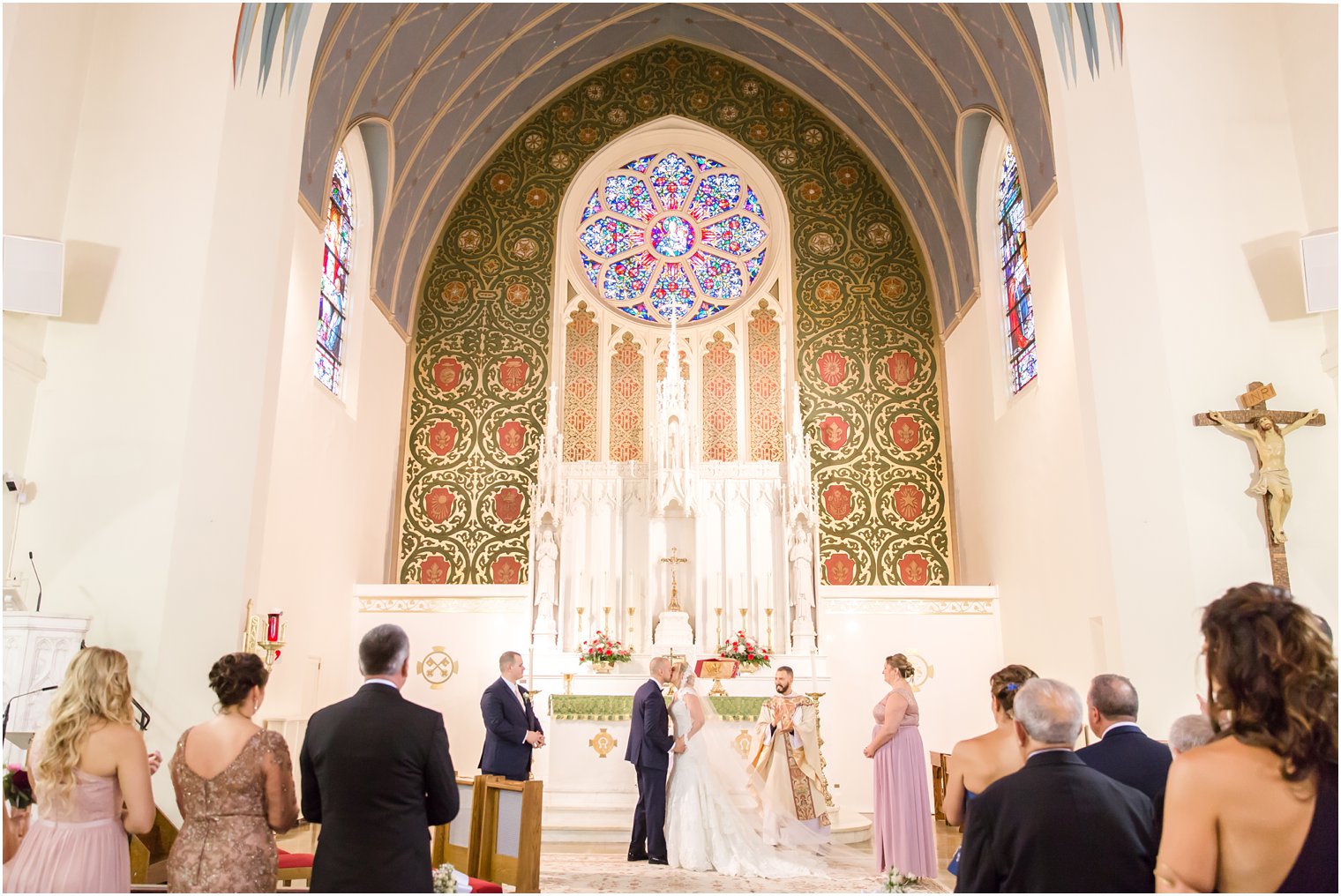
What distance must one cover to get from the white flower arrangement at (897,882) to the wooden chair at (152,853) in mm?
3434

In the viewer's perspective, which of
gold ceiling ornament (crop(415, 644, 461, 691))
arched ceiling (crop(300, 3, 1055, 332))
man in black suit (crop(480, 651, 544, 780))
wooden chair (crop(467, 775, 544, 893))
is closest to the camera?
wooden chair (crop(467, 775, 544, 893))

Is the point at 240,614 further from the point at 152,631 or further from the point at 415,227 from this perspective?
the point at 415,227

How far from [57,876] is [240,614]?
93.6 inches

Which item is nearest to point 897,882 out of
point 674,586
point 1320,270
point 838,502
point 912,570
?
point 1320,270

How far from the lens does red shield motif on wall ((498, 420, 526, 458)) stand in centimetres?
1155

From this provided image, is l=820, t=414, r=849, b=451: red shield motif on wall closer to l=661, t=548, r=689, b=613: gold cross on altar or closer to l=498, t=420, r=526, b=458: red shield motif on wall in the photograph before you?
l=661, t=548, r=689, b=613: gold cross on altar

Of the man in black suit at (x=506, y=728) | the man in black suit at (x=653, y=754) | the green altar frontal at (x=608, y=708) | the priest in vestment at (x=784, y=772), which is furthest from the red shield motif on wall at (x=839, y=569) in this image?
the man in black suit at (x=506, y=728)

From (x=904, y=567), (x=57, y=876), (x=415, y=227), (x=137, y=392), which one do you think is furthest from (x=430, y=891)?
(x=415, y=227)

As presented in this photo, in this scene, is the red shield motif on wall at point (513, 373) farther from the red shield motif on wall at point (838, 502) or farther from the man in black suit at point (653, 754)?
the man in black suit at point (653, 754)

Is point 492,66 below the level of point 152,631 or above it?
above

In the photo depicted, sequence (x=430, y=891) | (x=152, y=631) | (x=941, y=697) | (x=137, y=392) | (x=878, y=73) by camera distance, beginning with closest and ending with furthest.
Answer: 1. (x=430, y=891)
2. (x=152, y=631)
3. (x=137, y=392)
4. (x=941, y=697)
5. (x=878, y=73)

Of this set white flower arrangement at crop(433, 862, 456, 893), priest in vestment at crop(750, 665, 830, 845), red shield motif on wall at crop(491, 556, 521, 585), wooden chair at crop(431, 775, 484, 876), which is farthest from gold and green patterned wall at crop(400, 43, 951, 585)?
white flower arrangement at crop(433, 862, 456, 893)

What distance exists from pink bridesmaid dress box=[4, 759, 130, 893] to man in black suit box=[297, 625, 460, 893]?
0.70 m

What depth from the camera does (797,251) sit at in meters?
12.1
